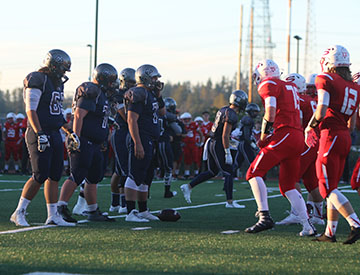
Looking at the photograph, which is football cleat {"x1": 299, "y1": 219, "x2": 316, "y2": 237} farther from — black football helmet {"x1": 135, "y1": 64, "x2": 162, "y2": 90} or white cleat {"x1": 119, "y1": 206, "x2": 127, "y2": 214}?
white cleat {"x1": 119, "y1": 206, "x2": 127, "y2": 214}

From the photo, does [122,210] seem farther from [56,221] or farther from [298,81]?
[298,81]

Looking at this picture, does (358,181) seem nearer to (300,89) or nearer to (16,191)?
(300,89)

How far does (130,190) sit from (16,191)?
5.68 m

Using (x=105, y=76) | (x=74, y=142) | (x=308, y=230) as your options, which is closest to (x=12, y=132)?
(x=105, y=76)

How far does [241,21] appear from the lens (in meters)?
52.1

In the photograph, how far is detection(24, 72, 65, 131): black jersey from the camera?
732 cm

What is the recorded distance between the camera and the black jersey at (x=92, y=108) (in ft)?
25.9

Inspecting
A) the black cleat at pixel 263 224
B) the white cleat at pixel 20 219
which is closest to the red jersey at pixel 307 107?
the black cleat at pixel 263 224

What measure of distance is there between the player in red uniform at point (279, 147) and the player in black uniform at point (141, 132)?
1613 millimetres

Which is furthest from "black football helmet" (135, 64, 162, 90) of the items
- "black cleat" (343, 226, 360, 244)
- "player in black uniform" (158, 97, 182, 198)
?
"player in black uniform" (158, 97, 182, 198)

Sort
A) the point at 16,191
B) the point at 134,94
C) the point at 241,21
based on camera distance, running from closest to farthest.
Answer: the point at 134,94
the point at 16,191
the point at 241,21

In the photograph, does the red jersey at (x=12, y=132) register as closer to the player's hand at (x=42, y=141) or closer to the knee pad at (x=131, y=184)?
the knee pad at (x=131, y=184)

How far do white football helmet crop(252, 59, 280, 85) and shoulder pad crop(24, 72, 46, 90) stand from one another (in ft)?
7.67

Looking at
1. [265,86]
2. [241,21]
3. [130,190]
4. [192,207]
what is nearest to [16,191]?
[192,207]
